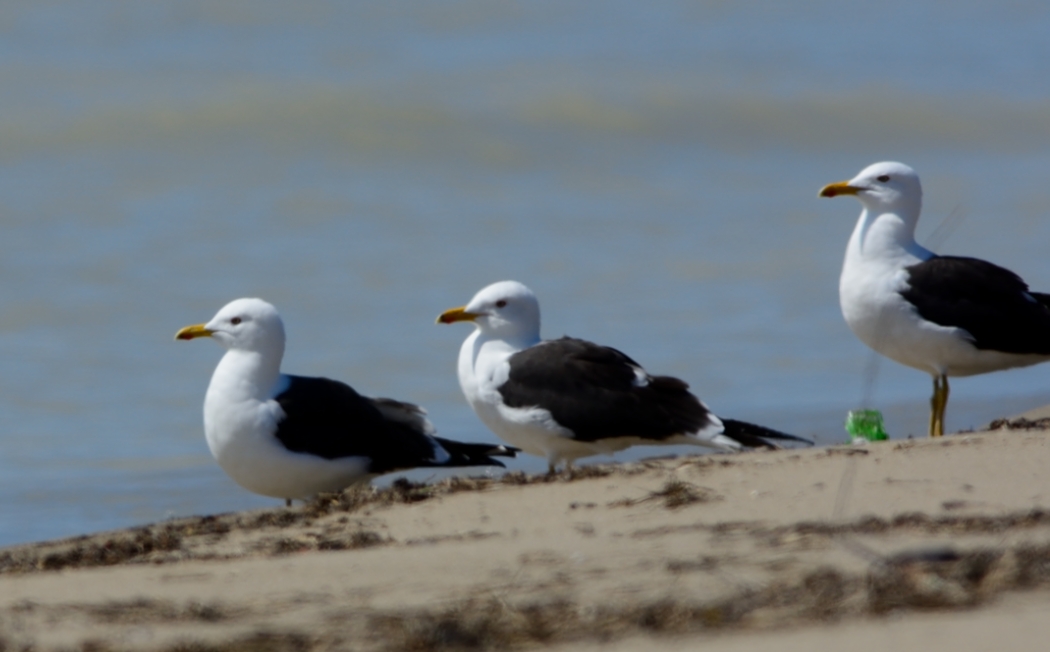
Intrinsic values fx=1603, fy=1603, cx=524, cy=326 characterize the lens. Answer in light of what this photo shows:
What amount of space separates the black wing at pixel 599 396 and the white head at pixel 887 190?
1.76m

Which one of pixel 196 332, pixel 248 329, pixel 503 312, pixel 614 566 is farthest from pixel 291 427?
pixel 614 566

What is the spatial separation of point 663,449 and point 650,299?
374 centimetres

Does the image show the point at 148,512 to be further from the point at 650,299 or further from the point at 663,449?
the point at 650,299

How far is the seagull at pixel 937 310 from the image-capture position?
811 centimetres

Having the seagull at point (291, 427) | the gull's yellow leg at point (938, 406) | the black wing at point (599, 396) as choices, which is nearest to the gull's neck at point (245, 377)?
the seagull at point (291, 427)

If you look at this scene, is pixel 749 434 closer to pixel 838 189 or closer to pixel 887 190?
pixel 838 189

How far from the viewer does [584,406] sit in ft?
24.4

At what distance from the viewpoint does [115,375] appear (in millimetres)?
11227

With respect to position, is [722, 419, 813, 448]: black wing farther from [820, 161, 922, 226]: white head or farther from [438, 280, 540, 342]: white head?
[820, 161, 922, 226]: white head

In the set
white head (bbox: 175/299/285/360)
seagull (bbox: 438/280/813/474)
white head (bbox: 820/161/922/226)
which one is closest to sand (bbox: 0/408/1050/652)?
seagull (bbox: 438/280/813/474)

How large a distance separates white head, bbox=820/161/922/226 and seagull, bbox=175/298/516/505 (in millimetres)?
2527

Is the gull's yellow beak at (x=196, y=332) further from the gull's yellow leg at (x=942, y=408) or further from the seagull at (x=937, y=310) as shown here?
the gull's yellow leg at (x=942, y=408)

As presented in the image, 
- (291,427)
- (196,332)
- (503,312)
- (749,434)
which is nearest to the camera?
(291,427)

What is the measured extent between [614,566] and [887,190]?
4915mm
